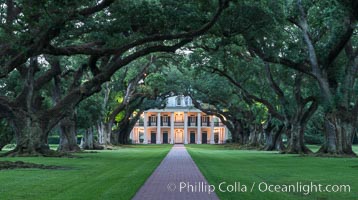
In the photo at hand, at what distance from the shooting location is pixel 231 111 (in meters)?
67.4

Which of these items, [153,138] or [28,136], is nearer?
[28,136]

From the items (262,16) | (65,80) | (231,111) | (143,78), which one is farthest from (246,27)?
(231,111)

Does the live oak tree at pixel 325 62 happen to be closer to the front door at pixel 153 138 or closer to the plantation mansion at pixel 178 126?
the plantation mansion at pixel 178 126

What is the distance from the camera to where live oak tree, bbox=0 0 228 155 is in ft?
67.9

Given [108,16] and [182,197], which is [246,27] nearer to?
[108,16]

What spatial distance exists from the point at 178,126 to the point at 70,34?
85561 mm

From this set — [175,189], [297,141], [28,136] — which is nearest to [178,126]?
[297,141]

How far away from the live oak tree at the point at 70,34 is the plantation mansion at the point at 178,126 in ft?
249

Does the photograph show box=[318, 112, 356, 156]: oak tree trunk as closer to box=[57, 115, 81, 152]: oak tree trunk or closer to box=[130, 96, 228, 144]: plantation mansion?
box=[57, 115, 81, 152]: oak tree trunk

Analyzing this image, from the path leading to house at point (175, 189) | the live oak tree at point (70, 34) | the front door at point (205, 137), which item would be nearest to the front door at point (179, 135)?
the front door at point (205, 137)

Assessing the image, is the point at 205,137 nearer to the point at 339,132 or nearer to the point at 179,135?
the point at 179,135

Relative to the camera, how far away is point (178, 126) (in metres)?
111

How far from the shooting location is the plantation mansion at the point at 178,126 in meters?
110

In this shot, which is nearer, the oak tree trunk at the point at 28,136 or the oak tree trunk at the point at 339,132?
the oak tree trunk at the point at 28,136
